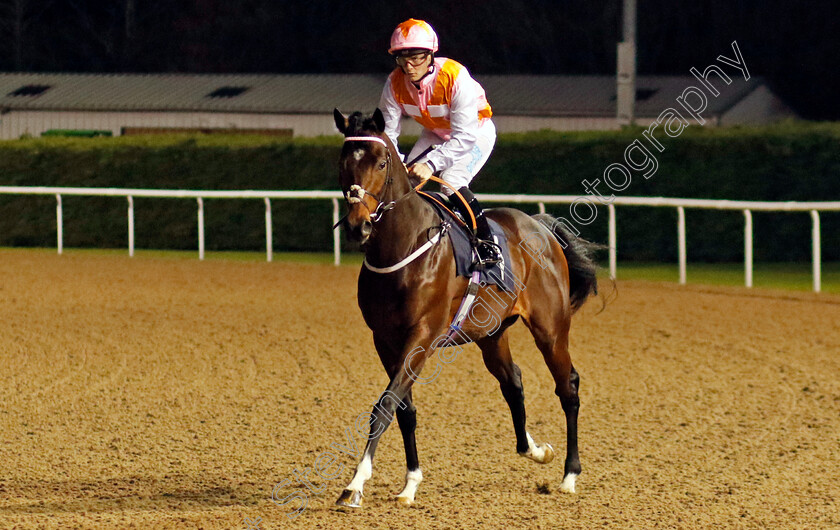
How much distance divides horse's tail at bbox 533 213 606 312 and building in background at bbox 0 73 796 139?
716 inches

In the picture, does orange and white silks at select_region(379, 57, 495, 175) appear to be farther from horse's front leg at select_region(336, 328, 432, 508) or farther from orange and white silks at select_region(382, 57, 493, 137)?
horse's front leg at select_region(336, 328, 432, 508)

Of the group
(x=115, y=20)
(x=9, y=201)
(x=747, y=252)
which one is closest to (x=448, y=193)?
(x=747, y=252)

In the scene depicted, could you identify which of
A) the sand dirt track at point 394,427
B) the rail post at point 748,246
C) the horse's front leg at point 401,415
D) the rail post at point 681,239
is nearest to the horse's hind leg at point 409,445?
the horse's front leg at point 401,415

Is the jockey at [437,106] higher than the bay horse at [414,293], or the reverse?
the jockey at [437,106]

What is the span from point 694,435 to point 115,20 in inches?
1477

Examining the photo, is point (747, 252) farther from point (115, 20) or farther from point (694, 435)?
point (115, 20)

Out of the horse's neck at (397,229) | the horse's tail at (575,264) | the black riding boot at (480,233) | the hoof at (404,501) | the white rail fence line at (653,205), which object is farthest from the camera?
the white rail fence line at (653,205)

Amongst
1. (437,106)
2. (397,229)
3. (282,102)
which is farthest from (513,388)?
(282,102)

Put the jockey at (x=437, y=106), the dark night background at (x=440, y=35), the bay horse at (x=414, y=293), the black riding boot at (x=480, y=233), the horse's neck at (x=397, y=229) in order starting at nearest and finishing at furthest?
the bay horse at (x=414, y=293)
the horse's neck at (x=397, y=229)
the jockey at (x=437, y=106)
the black riding boot at (x=480, y=233)
the dark night background at (x=440, y=35)

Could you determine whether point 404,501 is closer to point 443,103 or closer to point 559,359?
point 559,359

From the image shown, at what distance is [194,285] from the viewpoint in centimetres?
1230

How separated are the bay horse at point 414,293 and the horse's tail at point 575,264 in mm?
135

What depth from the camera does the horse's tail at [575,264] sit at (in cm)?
601

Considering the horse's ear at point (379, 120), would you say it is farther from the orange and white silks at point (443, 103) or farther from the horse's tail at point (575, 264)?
the horse's tail at point (575, 264)
